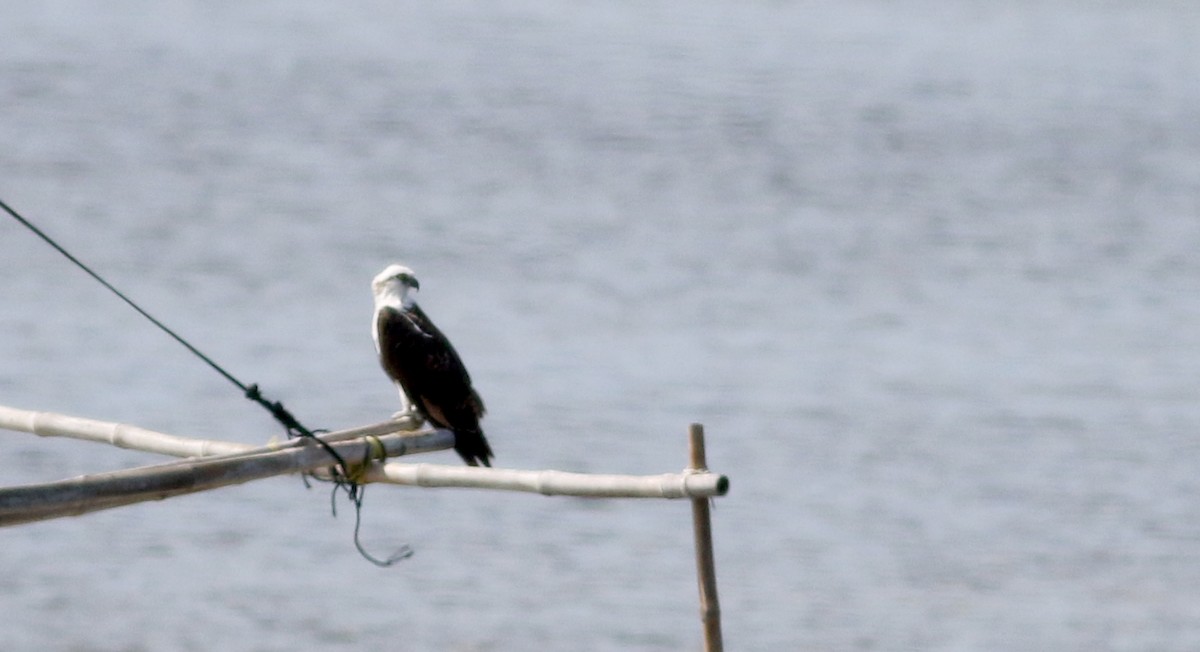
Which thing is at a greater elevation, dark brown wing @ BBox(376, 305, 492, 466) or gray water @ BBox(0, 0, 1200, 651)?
gray water @ BBox(0, 0, 1200, 651)

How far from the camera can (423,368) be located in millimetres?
8695

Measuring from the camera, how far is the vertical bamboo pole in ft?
21.5

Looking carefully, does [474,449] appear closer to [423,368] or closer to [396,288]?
[423,368]

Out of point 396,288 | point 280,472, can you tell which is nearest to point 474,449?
point 396,288

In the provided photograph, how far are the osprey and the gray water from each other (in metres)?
5.33

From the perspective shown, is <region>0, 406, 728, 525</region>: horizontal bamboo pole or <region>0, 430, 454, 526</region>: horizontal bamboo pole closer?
<region>0, 430, 454, 526</region>: horizontal bamboo pole

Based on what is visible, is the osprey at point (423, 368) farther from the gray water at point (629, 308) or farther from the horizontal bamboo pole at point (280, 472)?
the gray water at point (629, 308)

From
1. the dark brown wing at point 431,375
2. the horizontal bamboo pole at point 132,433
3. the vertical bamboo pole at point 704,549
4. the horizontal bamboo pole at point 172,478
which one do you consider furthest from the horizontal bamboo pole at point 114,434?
the vertical bamboo pole at point 704,549

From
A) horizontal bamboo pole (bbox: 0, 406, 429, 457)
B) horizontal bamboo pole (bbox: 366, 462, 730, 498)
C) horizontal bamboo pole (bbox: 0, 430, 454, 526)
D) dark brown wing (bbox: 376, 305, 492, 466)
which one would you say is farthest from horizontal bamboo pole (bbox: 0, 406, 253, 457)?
dark brown wing (bbox: 376, 305, 492, 466)

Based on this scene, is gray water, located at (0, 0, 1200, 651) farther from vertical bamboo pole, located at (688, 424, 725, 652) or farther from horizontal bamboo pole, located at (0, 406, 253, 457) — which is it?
vertical bamboo pole, located at (688, 424, 725, 652)

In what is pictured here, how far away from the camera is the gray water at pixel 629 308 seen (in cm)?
1502

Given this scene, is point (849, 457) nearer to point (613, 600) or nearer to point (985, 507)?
point (985, 507)

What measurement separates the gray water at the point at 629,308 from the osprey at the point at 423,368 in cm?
533

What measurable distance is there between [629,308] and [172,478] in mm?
15857
